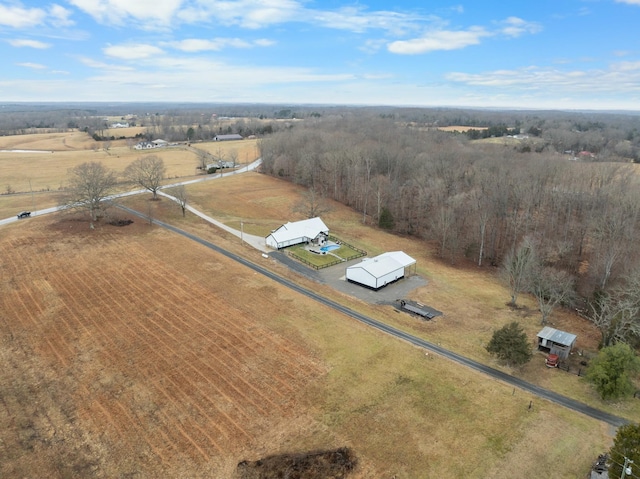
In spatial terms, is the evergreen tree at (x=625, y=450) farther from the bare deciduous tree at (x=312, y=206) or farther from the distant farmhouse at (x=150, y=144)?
the distant farmhouse at (x=150, y=144)

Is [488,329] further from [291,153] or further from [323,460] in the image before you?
[291,153]

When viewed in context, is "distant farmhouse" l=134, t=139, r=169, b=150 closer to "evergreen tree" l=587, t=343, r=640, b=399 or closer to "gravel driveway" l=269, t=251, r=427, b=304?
"gravel driveway" l=269, t=251, r=427, b=304

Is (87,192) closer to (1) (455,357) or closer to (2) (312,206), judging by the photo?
(2) (312,206)

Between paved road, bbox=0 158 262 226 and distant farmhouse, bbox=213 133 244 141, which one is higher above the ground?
distant farmhouse, bbox=213 133 244 141

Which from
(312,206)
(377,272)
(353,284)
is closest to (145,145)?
(312,206)

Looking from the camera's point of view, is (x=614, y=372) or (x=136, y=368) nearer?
(x=614, y=372)

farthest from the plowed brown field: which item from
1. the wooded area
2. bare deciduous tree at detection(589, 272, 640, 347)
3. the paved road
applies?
the wooded area

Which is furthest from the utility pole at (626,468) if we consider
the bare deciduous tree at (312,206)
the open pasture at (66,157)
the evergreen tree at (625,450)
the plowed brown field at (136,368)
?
the open pasture at (66,157)
